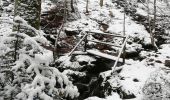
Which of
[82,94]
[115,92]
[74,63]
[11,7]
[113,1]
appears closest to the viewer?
[115,92]

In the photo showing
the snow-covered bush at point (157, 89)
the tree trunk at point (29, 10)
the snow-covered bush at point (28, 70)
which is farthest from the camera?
the snow-covered bush at point (157, 89)

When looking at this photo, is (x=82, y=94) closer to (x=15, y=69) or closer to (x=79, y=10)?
(x=15, y=69)

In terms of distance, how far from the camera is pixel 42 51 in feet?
12.6

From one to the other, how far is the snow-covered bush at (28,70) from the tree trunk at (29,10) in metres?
1.17

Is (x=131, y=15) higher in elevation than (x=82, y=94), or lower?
higher

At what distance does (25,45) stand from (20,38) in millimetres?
133

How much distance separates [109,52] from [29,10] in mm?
7466

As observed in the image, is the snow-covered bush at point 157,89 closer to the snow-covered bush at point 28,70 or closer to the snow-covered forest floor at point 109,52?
the snow-covered forest floor at point 109,52

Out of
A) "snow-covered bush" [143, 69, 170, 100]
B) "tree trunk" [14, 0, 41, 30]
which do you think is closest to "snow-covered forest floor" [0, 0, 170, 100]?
"snow-covered bush" [143, 69, 170, 100]

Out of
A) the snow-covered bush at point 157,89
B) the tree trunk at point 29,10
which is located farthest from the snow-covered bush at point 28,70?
the snow-covered bush at point 157,89

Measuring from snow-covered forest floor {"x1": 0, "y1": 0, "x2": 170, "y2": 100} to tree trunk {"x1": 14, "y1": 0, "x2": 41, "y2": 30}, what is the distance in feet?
1.47

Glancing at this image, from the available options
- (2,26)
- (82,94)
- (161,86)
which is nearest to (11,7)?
(2,26)

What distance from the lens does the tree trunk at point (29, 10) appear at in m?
4.96

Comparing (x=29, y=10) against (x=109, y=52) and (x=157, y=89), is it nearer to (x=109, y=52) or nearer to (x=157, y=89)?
(x=157, y=89)
